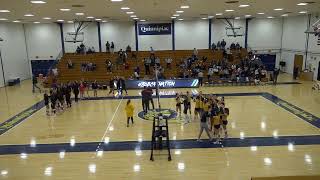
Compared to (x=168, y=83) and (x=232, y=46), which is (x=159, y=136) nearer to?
(x=168, y=83)

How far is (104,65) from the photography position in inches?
1082

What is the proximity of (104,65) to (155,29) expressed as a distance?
6.90 m

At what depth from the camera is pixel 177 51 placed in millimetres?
29016

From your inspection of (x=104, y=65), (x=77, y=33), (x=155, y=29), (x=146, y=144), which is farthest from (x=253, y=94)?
(x=77, y=33)

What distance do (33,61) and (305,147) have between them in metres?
28.2

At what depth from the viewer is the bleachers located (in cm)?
2611

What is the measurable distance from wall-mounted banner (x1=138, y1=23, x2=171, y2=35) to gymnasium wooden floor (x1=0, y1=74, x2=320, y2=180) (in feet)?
47.4

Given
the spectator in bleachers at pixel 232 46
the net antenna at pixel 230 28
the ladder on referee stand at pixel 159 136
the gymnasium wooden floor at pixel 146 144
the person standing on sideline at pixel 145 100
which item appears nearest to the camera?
the gymnasium wooden floor at pixel 146 144

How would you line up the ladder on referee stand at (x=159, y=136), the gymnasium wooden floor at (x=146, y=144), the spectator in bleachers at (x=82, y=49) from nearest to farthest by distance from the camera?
the gymnasium wooden floor at (x=146, y=144)
the ladder on referee stand at (x=159, y=136)
the spectator in bleachers at (x=82, y=49)

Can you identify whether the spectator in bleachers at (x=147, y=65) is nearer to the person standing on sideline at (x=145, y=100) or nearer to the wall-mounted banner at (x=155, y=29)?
the wall-mounted banner at (x=155, y=29)

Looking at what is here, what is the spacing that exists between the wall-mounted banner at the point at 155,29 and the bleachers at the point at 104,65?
8.80 feet

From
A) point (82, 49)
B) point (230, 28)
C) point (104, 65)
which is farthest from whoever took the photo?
point (230, 28)

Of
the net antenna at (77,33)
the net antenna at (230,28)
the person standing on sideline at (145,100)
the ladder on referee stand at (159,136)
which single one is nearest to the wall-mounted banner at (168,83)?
the person standing on sideline at (145,100)

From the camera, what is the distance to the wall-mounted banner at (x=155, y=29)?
30.1 metres
